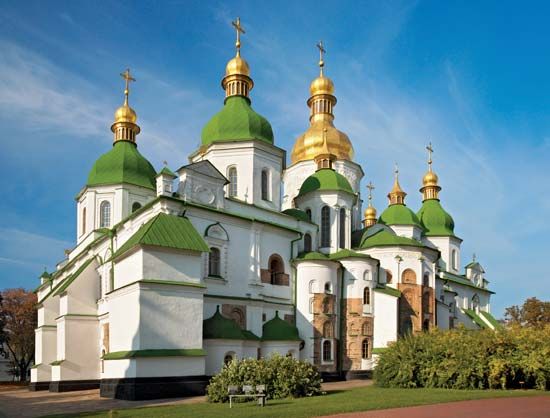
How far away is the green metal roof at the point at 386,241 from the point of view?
3359cm

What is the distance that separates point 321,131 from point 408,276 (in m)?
14.4

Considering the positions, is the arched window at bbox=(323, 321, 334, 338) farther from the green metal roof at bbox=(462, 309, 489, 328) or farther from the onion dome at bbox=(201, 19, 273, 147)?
the green metal roof at bbox=(462, 309, 489, 328)

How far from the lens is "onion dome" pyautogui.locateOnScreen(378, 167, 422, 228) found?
1606 inches

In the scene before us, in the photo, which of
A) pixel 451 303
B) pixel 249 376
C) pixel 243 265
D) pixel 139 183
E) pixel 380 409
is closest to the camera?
pixel 380 409

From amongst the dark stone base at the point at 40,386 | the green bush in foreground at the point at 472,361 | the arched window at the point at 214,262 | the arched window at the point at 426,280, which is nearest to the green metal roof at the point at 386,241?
the arched window at the point at 426,280

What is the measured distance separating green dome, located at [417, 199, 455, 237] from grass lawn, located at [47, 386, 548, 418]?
30.2 meters

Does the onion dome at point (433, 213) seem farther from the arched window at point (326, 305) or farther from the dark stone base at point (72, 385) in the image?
the dark stone base at point (72, 385)

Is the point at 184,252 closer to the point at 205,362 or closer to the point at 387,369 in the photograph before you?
the point at 205,362

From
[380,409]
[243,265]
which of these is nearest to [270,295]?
[243,265]

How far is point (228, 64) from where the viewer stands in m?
34.1

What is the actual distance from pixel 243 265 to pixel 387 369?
8.95 meters

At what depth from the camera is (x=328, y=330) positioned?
2995 centimetres

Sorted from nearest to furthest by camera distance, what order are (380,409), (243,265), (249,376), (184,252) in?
(380,409)
(249,376)
(184,252)
(243,265)

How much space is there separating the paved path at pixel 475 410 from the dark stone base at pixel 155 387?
30.9ft
